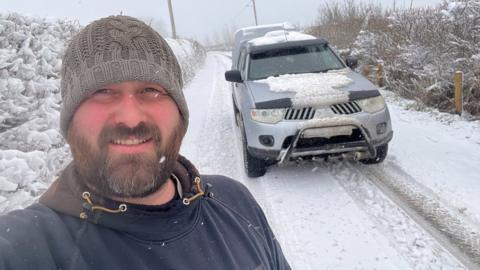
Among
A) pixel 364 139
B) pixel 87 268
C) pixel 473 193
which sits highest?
pixel 87 268

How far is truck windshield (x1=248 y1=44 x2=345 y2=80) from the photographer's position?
556cm

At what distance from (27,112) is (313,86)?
3.34 m

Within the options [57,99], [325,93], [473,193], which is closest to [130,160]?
[325,93]

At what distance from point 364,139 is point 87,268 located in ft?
12.4

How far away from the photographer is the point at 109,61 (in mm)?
1431

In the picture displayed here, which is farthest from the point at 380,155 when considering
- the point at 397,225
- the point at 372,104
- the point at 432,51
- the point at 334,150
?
the point at 432,51

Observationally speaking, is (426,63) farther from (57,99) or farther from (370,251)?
(57,99)

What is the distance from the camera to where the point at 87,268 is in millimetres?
1133

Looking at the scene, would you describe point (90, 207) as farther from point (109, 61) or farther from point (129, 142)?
point (109, 61)

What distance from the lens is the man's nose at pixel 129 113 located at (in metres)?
1.37

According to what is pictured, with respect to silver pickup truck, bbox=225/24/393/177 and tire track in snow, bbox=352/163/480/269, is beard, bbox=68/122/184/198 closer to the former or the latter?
tire track in snow, bbox=352/163/480/269

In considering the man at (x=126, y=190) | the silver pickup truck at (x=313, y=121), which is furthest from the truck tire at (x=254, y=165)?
the man at (x=126, y=190)

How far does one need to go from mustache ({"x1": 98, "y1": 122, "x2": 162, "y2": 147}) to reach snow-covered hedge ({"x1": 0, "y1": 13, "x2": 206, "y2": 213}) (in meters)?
2.38

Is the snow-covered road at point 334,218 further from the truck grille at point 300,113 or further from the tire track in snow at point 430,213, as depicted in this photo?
the truck grille at point 300,113
